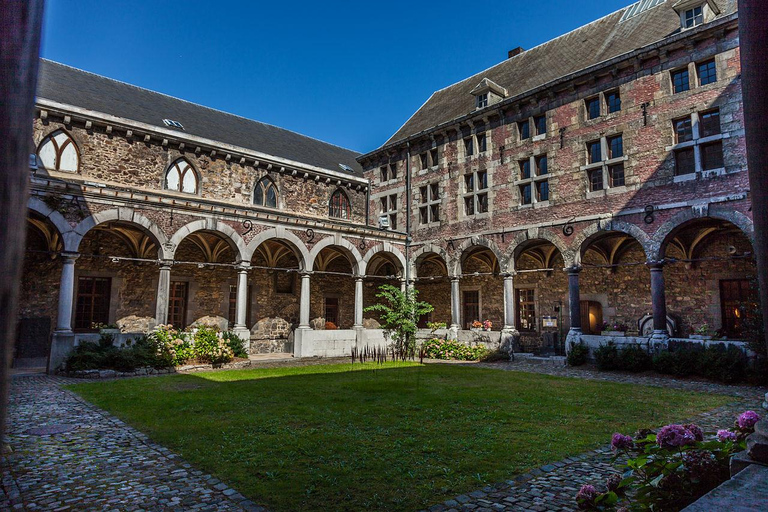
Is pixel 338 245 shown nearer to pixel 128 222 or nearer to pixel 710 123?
pixel 128 222

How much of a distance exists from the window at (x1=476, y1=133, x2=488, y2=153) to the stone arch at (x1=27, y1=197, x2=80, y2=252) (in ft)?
45.3

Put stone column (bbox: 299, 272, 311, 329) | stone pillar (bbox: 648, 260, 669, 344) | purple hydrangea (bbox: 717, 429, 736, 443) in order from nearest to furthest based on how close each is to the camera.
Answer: purple hydrangea (bbox: 717, 429, 736, 443) → stone pillar (bbox: 648, 260, 669, 344) → stone column (bbox: 299, 272, 311, 329)

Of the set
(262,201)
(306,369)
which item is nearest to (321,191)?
(262,201)

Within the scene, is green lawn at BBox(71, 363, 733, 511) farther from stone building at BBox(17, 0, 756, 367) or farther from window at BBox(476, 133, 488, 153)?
window at BBox(476, 133, 488, 153)

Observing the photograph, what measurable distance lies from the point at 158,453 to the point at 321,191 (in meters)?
16.5

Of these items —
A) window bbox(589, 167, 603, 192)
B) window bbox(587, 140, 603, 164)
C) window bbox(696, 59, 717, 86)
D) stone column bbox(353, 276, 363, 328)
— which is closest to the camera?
window bbox(696, 59, 717, 86)

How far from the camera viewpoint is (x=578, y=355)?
1364 centimetres

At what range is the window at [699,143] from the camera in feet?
40.3

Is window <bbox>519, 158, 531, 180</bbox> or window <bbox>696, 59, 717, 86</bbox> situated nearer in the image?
window <bbox>696, 59, 717, 86</bbox>

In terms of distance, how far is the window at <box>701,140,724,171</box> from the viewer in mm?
12250

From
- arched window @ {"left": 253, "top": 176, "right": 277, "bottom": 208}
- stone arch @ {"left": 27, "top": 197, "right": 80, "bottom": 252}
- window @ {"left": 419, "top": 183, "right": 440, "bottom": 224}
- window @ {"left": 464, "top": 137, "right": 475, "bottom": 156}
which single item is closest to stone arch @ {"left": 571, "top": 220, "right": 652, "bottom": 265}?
window @ {"left": 464, "top": 137, "right": 475, "bottom": 156}

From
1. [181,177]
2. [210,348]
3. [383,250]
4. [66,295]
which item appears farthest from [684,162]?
[66,295]

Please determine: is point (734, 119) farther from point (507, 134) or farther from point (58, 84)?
point (58, 84)

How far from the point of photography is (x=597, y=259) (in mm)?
17422
